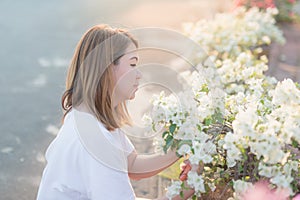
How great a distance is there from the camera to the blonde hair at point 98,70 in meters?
2.46

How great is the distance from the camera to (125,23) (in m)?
8.90

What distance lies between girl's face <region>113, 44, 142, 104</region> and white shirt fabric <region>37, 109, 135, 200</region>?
19cm

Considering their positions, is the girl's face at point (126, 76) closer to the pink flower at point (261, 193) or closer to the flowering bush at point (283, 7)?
the pink flower at point (261, 193)

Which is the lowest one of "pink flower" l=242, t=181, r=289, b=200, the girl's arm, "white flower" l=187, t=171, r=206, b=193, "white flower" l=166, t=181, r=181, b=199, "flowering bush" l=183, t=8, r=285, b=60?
"flowering bush" l=183, t=8, r=285, b=60

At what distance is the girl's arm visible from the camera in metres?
2.72

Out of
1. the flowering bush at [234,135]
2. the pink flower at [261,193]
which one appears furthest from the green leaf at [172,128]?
the pink flower at [261,193]

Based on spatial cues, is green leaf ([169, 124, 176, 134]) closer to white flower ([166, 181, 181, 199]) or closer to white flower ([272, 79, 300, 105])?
white flower ([166, 181, 181, 199])

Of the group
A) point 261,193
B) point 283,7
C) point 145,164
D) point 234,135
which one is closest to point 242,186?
point 261,193

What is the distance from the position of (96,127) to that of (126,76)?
0.29 meters

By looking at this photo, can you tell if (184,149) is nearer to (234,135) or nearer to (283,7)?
(234,135)

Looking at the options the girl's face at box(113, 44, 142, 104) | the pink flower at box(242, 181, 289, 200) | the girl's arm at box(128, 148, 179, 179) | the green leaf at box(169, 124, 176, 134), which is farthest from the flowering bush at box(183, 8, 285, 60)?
the pink flower at box(242, 181, 289, 200)

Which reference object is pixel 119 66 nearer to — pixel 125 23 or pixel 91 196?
pixel 91 196

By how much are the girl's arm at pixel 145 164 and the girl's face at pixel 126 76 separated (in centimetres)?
35

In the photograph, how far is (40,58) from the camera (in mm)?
7090
